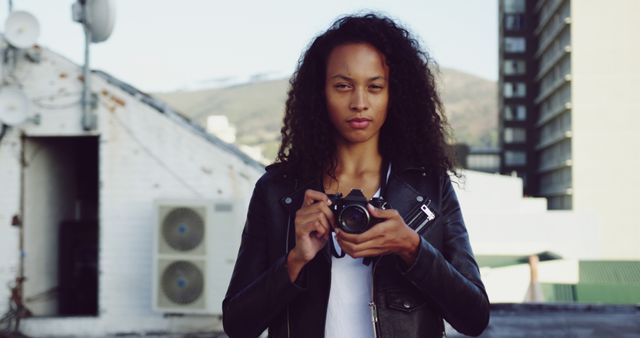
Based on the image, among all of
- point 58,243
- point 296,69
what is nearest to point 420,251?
point 296,69

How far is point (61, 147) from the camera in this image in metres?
8.31

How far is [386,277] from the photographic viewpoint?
1580 mm

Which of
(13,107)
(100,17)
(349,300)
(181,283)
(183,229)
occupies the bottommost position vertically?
(181,283)

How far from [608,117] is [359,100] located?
176ft

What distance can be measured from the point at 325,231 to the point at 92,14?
6571 mm

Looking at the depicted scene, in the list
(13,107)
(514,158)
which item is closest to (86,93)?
(13,107)

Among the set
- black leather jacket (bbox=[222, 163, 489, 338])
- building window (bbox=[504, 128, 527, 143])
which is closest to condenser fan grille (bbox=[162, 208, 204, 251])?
black leather jacket (bbox=[222, 163, 489, 338])

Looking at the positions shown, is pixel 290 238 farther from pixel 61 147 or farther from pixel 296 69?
pixel 61 147

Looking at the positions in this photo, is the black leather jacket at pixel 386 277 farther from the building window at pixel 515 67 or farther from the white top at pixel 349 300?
the building window at pixel 515 67

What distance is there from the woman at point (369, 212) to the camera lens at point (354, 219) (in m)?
0.01

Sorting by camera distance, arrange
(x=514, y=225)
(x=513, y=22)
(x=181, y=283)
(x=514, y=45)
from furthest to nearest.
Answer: (x=513, y=22)
(x=514, y=45)
(x=514, y=225)
(x=181, y=283)

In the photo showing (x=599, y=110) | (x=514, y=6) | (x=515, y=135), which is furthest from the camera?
(x=514, y=6)

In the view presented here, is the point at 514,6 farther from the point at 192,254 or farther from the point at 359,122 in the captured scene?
the point at 359,122

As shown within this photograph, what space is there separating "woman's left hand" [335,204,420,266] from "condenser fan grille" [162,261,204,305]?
19.0 feet
